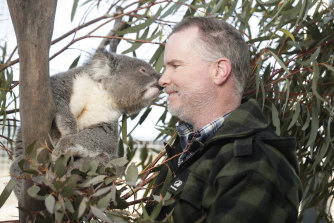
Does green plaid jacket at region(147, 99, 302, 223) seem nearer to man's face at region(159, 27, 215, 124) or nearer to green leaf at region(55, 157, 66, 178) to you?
man's face at region(159, 27, 215, 124)

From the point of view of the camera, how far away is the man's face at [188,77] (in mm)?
1527

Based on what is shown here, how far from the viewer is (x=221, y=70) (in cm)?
154

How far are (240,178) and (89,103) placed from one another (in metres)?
1.02

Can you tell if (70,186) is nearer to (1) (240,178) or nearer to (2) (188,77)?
(1) (240,178)

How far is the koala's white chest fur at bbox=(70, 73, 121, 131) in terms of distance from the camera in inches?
74.5

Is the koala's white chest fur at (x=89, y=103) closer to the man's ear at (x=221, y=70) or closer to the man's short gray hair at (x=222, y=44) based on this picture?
the man's short gray hair at (x=222, y=44)

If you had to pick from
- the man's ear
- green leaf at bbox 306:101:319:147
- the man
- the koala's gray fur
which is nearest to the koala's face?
the koala's gray fur

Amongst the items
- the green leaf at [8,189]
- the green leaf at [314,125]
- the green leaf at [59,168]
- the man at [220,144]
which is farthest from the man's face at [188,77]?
the green leaf at [314,125]

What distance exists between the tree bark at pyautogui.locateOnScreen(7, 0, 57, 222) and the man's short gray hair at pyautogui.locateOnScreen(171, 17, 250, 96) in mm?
527

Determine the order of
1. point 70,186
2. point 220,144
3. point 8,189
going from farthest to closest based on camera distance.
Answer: point 8,189, point 220,144, point 70,186

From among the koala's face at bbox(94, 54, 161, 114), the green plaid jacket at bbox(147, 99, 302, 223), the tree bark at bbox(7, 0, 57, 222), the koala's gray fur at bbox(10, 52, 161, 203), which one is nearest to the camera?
the green plaid jacket at bbox(147, 99, 302, 223)

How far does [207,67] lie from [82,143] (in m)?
0.69

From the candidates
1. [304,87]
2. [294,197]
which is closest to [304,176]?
[304,87]

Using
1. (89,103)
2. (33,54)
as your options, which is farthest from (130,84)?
(33,54)
